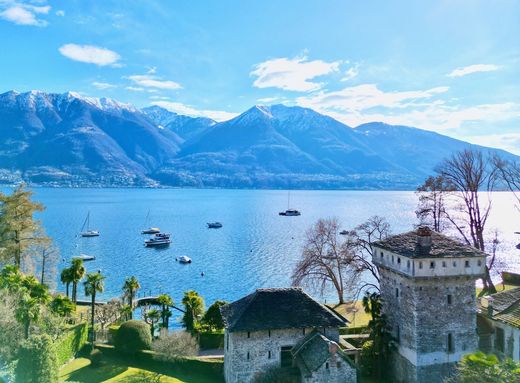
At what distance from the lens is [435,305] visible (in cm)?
3281

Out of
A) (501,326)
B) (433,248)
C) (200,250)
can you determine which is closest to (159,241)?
(200,250)

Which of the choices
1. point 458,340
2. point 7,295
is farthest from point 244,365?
point 7,295

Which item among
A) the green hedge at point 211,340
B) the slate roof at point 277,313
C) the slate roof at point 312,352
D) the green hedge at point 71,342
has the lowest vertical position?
the green hedge at point 211,340

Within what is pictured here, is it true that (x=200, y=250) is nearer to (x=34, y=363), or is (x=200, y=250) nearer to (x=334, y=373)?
(x=334, y=373)

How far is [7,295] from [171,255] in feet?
259

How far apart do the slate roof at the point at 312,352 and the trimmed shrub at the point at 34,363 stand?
58.0ft

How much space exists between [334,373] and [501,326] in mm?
15041

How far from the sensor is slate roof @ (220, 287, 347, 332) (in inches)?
1292

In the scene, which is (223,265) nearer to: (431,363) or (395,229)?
(431,363)

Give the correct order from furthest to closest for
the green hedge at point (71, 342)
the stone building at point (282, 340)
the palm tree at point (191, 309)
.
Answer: the palm tree at point (191, 309)
the green hedge at point (71, 342)
the stone building at point (282, 340)

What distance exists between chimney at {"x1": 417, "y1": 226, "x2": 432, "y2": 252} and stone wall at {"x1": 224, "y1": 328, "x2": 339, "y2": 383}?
34.8ft

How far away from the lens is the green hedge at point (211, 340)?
44234 millimetres

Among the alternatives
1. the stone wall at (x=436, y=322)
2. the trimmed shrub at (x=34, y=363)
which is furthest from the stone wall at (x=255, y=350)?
the trimmed shrub at (x=34, y=363)

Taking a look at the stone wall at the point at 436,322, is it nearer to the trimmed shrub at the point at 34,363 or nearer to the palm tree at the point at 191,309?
the palm tree at the point at 191,309
